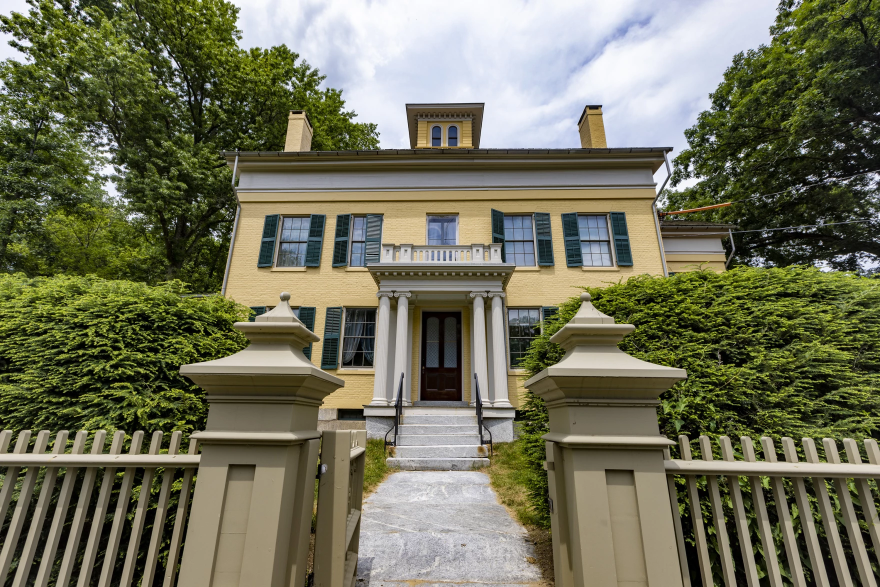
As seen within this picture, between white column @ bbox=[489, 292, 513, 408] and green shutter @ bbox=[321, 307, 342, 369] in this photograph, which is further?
green shutter @ bbox=[321, 307, 342, 369]

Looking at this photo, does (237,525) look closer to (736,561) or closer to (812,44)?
(736,561)

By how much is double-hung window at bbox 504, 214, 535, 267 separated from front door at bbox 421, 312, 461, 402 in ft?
9.66

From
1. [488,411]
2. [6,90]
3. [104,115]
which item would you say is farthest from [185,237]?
[488,411]

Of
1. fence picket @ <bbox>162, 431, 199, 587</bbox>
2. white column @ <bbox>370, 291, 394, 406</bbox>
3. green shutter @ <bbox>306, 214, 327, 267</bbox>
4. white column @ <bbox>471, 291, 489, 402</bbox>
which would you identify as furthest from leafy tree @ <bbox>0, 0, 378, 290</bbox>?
fence picket @ <bbox>162, 431, 199, 587</bbox>

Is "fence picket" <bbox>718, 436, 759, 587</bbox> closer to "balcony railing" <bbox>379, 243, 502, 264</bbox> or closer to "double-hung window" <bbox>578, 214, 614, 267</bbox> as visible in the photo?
"balcony railing" <bbox>379, 243, 502, 264</bbox>

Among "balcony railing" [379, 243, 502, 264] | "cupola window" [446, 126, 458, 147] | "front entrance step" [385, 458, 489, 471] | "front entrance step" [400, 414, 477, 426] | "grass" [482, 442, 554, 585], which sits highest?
"cupola window" [446, 126, 458, 147]

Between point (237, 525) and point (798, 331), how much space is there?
4051mm

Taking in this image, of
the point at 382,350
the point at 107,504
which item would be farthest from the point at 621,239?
the point at 107,504

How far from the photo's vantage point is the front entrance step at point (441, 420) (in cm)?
941

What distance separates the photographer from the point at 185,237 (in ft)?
59.4

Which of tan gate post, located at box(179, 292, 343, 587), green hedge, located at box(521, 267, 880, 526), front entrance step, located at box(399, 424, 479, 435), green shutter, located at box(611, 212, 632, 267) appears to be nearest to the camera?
tan gate post, located at box(179, 292, 343, 587)

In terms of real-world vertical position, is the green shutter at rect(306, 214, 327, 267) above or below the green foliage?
above

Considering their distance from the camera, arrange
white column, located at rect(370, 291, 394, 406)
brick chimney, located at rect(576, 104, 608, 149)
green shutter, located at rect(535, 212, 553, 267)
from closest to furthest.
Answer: white column, located at rect(370, 291, 394, 406)
green shutter, located at rect(535, 212, 553, 267)
brick chimney, located at rect(576, 104, 608, 149)

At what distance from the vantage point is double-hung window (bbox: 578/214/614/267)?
42.3 ft
